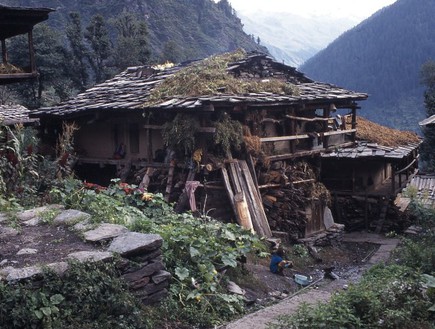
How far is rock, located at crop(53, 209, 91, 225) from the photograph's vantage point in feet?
20.2

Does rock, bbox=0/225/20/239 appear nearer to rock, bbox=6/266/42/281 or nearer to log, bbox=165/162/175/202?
rock, bbox=6/266/42/281

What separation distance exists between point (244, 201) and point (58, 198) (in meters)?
4.34

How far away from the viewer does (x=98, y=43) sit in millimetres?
29953

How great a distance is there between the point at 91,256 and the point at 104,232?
776 millimetres

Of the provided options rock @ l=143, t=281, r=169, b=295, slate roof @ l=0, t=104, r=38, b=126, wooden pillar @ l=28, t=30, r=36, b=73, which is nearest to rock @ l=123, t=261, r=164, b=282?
rock @ l=143, t=281, r=169, b=295

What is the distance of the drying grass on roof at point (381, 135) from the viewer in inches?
703

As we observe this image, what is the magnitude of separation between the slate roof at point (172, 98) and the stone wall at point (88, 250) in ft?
15.4

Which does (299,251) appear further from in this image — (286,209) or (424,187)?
(424,187)

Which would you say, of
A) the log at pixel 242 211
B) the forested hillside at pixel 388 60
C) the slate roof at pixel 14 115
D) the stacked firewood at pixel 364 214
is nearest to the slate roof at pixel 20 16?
the log at pixel 242 211

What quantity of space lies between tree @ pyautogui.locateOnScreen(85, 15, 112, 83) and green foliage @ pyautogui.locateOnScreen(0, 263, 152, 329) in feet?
88.2

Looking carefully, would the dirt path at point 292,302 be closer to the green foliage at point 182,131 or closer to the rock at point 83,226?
the rock at point 83,226

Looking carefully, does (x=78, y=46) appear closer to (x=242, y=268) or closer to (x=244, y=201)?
(x=244, y=201)

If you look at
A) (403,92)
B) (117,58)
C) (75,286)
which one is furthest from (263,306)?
(403,92)

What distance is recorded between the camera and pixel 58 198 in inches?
295
